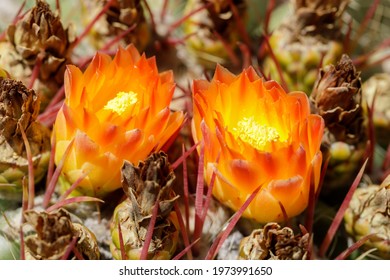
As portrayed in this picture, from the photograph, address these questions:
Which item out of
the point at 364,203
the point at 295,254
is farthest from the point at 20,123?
the point at 364,203

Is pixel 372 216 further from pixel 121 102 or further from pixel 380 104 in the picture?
pixel 121 102

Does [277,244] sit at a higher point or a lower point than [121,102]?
lower

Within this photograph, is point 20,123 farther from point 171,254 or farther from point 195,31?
point 195,31

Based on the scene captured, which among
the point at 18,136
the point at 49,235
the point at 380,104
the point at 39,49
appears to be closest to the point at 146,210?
the point at 49,235

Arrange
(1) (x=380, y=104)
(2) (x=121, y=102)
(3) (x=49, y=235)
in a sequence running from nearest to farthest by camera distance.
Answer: (3) (x=49, y=235) < (2) (x=121, y=102) < (1) (x=380, y=104)

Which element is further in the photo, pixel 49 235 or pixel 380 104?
pixel 380 104

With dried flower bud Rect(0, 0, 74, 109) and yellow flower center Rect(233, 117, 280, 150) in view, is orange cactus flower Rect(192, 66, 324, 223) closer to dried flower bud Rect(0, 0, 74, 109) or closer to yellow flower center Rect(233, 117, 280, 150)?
yellow flower center Rect(233, 117, 280, 150)

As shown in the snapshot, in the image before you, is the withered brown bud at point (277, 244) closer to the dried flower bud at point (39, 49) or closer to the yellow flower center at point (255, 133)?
the yellow flower center at point (255, 133)
